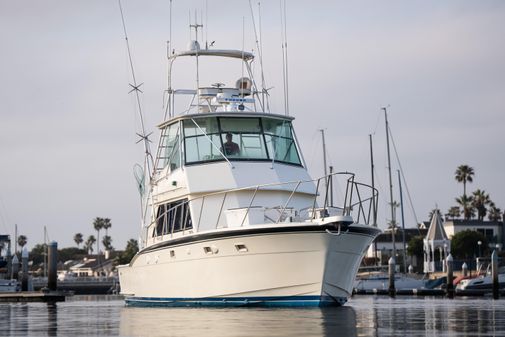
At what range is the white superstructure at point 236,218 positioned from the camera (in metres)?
22.3

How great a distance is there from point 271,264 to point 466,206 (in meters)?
94.4

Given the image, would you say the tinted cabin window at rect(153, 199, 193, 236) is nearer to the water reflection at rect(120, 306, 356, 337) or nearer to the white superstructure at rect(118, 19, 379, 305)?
the white superstructure at rect(118, 19, 379, 305)

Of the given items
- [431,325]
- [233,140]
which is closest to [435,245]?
[233,140]

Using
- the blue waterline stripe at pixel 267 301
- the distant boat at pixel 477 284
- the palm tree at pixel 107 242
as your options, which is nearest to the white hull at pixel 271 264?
the blue waterline stripe at pixel 267 301

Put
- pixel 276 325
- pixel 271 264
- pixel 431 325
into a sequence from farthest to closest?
pixel 271 264 → pixel 431 325 → pixel 276 325

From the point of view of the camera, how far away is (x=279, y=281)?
22547 millimetres

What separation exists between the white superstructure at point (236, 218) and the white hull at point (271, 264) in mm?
24

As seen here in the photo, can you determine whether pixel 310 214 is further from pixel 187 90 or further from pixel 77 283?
pixel 77 283

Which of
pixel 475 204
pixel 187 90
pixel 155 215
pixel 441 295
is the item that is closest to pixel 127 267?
pixel 155 215

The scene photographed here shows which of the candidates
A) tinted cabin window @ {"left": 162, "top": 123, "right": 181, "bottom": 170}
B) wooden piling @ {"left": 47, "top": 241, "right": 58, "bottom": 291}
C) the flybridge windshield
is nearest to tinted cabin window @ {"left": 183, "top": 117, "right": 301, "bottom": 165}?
the flybridge windshield

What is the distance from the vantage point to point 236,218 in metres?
23.8

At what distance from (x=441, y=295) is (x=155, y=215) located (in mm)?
22033

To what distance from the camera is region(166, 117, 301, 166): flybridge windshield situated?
26734 millimetres

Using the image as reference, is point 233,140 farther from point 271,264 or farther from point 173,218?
point 271,264
